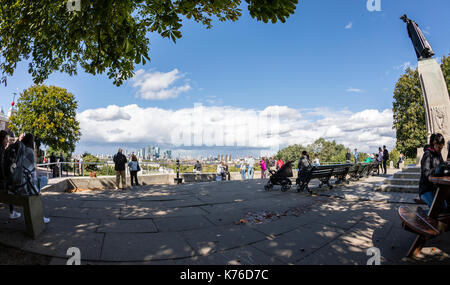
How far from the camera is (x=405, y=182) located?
794cm

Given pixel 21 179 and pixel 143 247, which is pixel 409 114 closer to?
pixel 143 247

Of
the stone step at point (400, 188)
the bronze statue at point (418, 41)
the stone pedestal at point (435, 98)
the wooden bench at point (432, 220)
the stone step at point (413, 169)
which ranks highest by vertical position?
the bronze statue at point (418, 41)

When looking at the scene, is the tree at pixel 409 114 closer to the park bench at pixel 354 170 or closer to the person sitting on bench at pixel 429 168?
the park bench at pixel 354 170

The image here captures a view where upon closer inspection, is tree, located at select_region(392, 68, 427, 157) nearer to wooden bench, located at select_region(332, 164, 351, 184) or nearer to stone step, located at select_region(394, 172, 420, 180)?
stone step, located at select_region(394, 172, 420, 180)

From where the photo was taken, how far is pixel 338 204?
5844mm

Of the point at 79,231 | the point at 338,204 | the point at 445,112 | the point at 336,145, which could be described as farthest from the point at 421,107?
the point at 336,145

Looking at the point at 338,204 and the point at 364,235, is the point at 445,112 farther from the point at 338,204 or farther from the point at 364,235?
the point at 364,235

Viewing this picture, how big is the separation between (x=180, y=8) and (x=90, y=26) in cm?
203

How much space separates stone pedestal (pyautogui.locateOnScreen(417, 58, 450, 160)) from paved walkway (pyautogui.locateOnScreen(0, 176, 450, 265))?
6860 mm

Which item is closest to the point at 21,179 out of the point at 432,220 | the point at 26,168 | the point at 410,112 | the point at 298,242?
the point at 26,168

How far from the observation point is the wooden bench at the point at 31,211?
3027 millimetres

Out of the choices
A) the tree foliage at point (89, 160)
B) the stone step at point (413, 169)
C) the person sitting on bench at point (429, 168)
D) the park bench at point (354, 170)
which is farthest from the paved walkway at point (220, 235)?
the tree foliage at point (89, 160)

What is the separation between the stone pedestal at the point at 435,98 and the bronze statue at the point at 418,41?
316 millimetres
